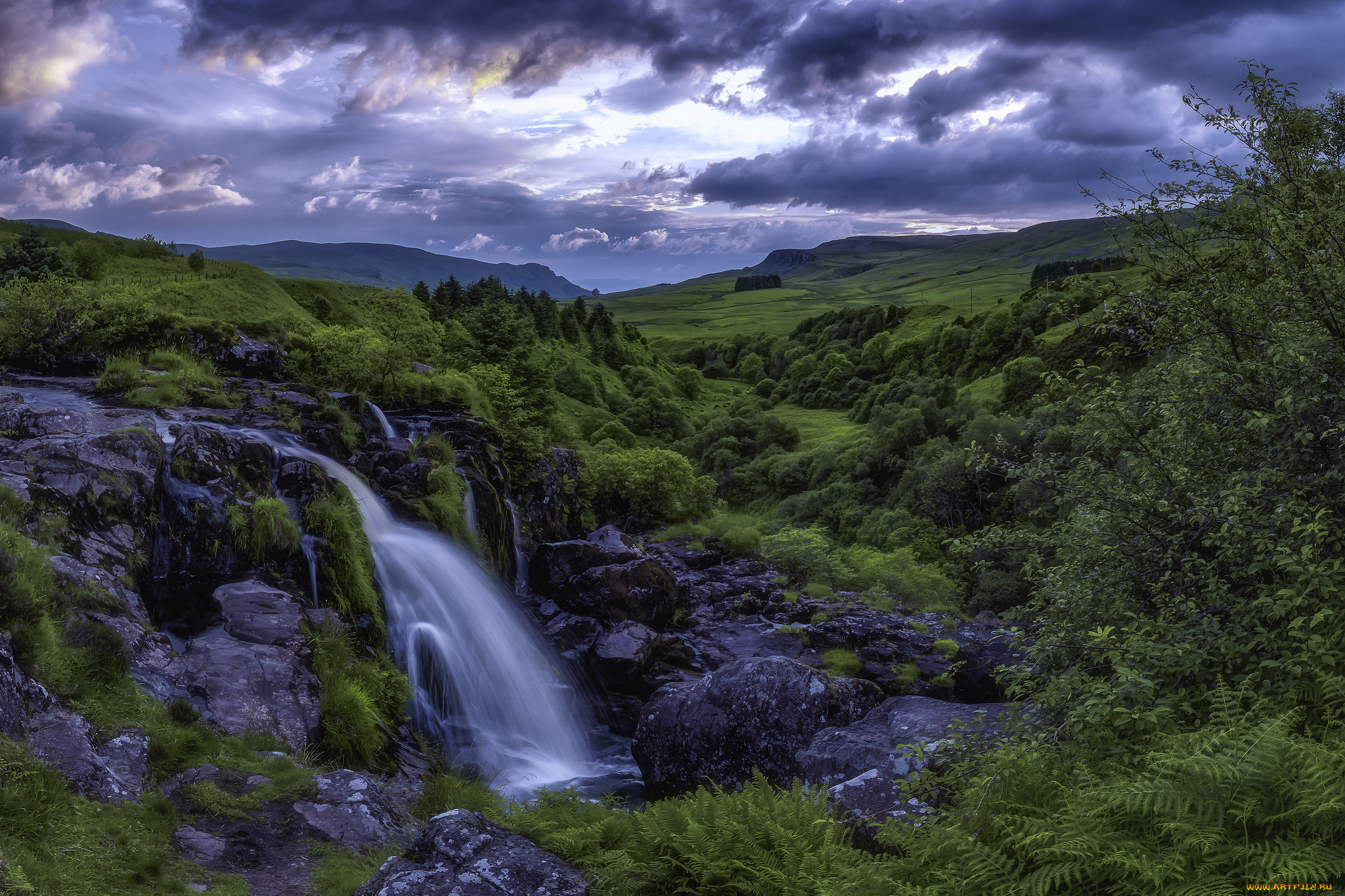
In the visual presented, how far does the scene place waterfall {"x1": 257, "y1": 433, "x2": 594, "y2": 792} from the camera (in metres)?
15.4

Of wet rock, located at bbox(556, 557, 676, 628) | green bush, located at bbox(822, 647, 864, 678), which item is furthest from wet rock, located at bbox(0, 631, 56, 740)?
green bush, located at bbox(822, 647, 864, 678)

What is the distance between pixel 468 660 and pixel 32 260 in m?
27.2

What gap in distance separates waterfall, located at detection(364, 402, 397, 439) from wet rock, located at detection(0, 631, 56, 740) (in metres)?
15.4

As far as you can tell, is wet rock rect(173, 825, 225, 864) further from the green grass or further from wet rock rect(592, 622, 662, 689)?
the green grass

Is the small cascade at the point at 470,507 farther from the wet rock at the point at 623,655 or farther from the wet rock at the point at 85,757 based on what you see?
the wet rock at the point at 85,757

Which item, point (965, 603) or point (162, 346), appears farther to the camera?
point (965, 603)

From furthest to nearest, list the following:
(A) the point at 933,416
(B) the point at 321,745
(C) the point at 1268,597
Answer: (A) the point at 933,416 < (B) the point at 321,745 < (C) the point at 1268,597

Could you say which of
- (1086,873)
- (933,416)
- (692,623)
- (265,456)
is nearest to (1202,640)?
(1086,873)

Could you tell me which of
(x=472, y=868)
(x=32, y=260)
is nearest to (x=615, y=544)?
(x=472, y=868)

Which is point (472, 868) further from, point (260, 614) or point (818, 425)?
point (818, 425)

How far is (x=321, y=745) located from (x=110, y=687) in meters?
2.84

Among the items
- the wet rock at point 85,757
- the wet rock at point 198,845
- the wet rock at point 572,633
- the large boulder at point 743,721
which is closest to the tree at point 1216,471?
the large boulder at point 743,721

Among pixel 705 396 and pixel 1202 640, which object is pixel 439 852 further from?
pixel 705 396

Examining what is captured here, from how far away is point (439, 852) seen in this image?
6172 mm
